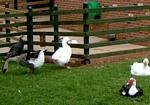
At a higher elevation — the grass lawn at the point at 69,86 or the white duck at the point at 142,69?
the white duck at the point at 142,69

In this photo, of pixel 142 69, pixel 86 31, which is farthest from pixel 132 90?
pixel 86 31

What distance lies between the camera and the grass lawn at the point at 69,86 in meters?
7.28

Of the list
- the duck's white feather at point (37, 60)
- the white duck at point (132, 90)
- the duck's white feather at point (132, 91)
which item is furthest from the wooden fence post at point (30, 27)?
the duck's white feather at point (132, 91)

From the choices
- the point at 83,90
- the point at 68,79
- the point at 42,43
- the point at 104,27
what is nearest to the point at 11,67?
the point at 42,43

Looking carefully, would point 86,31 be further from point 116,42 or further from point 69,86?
point 69,86

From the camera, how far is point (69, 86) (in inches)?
321

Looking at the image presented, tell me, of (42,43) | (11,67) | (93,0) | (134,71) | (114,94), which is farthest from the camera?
(93,0)

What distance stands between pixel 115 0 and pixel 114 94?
6617 mm

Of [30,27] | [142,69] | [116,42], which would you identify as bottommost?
[142,69]

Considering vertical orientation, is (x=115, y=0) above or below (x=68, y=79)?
above

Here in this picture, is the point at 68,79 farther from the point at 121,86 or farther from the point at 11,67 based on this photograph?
the point at 11,67

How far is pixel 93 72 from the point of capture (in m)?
9.23

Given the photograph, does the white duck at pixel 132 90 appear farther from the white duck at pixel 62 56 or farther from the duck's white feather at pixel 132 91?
the white duck at pixel 62 56

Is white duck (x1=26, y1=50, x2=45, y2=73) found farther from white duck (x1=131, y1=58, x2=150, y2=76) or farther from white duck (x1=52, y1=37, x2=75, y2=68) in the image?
white duck (x1=131, y1=58, x2=150, y2=76)
